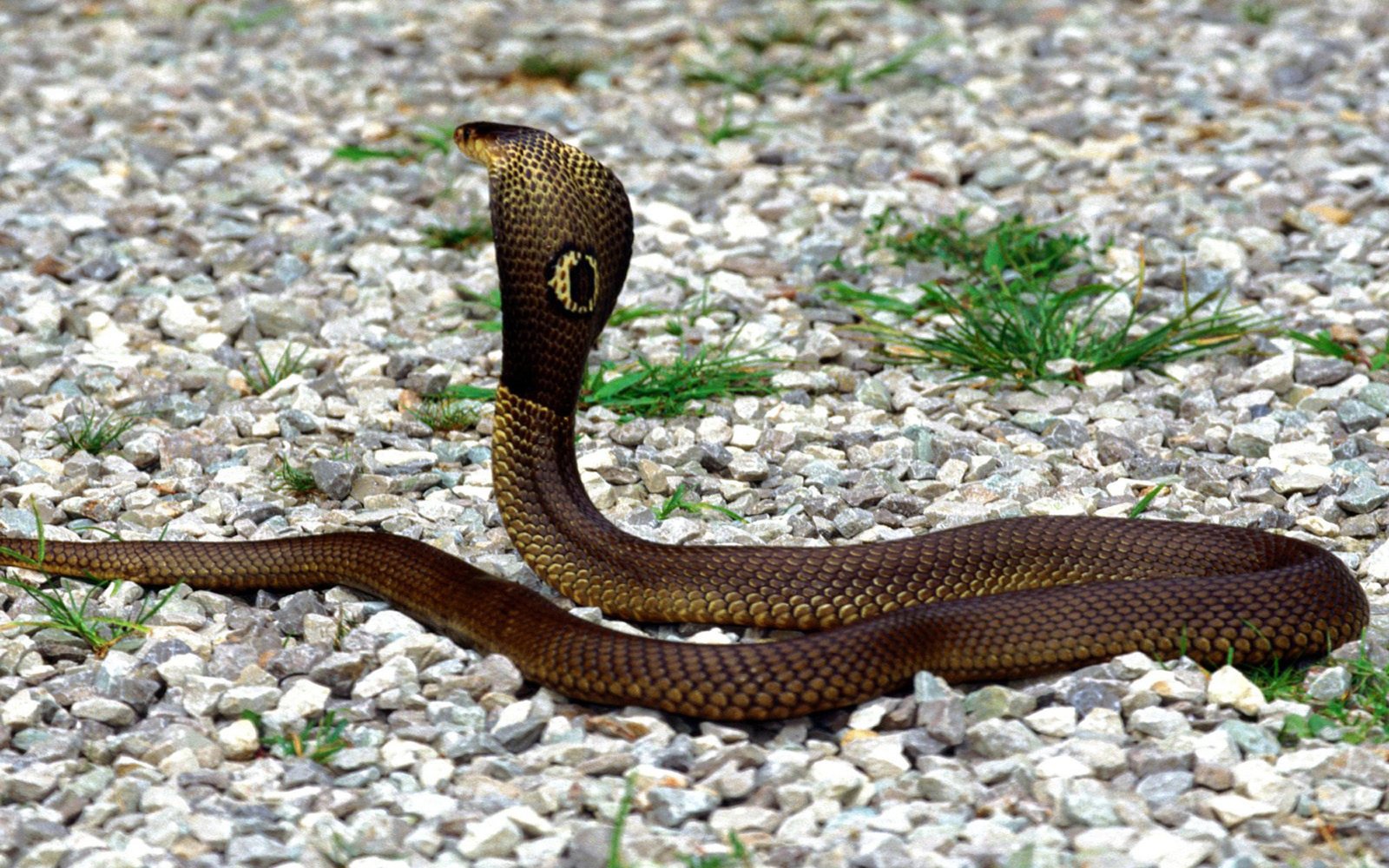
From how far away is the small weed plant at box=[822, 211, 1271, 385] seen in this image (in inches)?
253

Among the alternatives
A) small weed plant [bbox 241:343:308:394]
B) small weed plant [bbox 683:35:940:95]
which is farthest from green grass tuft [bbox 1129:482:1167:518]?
small weed plant [bbox 683:35:940:95]

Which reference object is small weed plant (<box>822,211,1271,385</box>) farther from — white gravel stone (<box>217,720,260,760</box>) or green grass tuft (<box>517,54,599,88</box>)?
white gravel stone (<box>217,720,260,760</box>)

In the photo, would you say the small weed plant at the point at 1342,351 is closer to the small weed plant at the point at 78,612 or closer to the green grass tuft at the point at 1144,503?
the green grass tuft at the point at 1144,503

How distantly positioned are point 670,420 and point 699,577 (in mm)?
1459

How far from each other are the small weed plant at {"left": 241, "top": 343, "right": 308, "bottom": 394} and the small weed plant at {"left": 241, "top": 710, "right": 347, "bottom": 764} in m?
2.39

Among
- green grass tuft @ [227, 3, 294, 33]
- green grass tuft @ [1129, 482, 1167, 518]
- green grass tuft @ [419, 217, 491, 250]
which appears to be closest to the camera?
green grass tuft @ [1129, 482, 1167, 518]

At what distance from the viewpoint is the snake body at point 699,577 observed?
13.9 ft

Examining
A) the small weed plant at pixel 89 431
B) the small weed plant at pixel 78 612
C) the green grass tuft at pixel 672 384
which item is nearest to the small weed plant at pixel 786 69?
the green grass tuft at pixel 672 384

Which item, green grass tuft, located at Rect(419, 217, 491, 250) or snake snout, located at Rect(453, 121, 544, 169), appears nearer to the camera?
snake snout, located at Rect(453, 121, 544, 169)

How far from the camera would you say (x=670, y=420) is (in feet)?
20.2

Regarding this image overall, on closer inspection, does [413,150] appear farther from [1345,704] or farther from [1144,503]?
[1345,704]

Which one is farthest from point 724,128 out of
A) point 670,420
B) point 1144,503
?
point 1144,503

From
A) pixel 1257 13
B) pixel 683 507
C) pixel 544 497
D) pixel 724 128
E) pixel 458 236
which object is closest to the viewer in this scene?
pixel 544 497

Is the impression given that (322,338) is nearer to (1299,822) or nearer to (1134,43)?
(1299,822)
